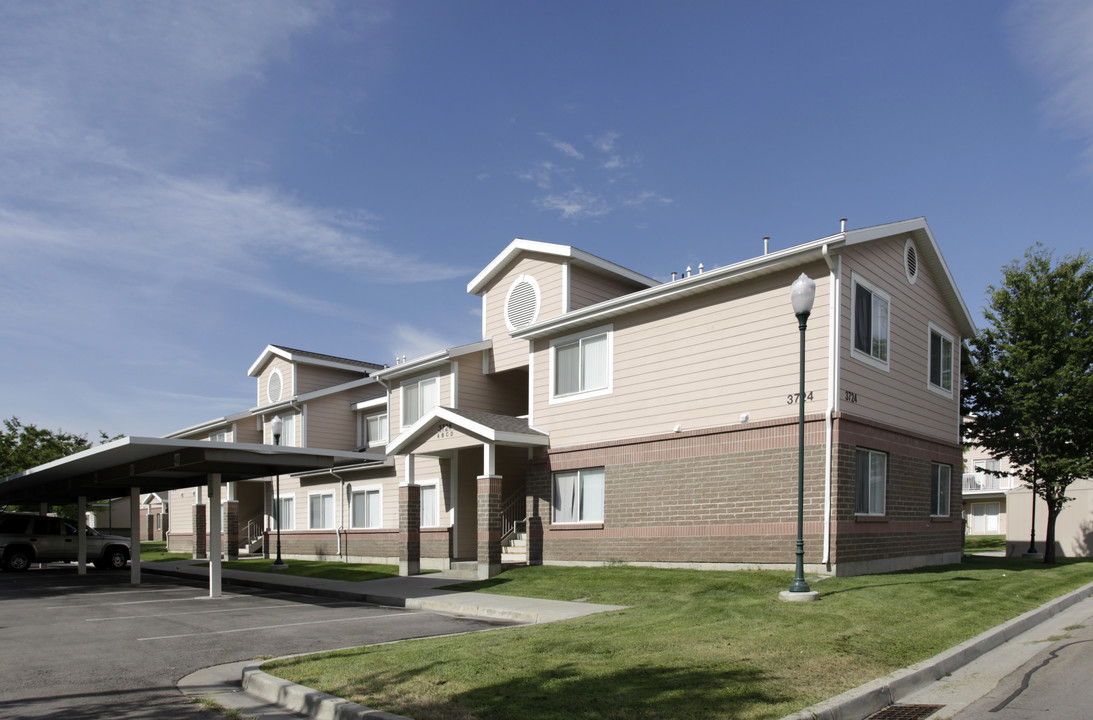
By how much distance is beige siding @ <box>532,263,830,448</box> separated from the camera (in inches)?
667

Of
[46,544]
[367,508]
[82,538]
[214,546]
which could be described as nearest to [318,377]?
[367,508]

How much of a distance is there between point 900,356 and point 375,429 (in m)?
22.1

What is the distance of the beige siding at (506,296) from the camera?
24219 millimetres

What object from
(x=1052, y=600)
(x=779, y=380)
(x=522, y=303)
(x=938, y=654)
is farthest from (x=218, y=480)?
(x=1052, y=600)

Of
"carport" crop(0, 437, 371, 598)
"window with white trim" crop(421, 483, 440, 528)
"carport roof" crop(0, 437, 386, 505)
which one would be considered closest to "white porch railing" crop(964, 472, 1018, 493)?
"window with white trim" crop(421, 483, 440, 528)

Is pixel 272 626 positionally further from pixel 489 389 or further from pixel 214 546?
pixel 489 389

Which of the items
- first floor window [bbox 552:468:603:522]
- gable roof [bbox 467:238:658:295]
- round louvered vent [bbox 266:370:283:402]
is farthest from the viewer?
round louvered vent [bbox 266:370:283:402]

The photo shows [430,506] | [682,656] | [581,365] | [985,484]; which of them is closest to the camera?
[682,656]

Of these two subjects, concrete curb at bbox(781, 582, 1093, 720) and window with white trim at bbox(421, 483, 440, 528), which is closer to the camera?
concrete curb at bbox(781, 582, 1093, 720)

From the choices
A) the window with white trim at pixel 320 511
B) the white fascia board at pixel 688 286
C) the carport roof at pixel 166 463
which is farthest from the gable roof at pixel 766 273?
the window with white trim at pixel 320 511

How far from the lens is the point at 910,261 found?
20281mm

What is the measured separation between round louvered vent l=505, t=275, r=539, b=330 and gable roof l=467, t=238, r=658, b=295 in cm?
84

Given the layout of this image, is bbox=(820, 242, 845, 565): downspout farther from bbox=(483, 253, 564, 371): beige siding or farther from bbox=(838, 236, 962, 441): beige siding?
bbox=(483, 253, 564, 371): beige siding

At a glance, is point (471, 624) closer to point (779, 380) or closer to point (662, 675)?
point (662, 675)
